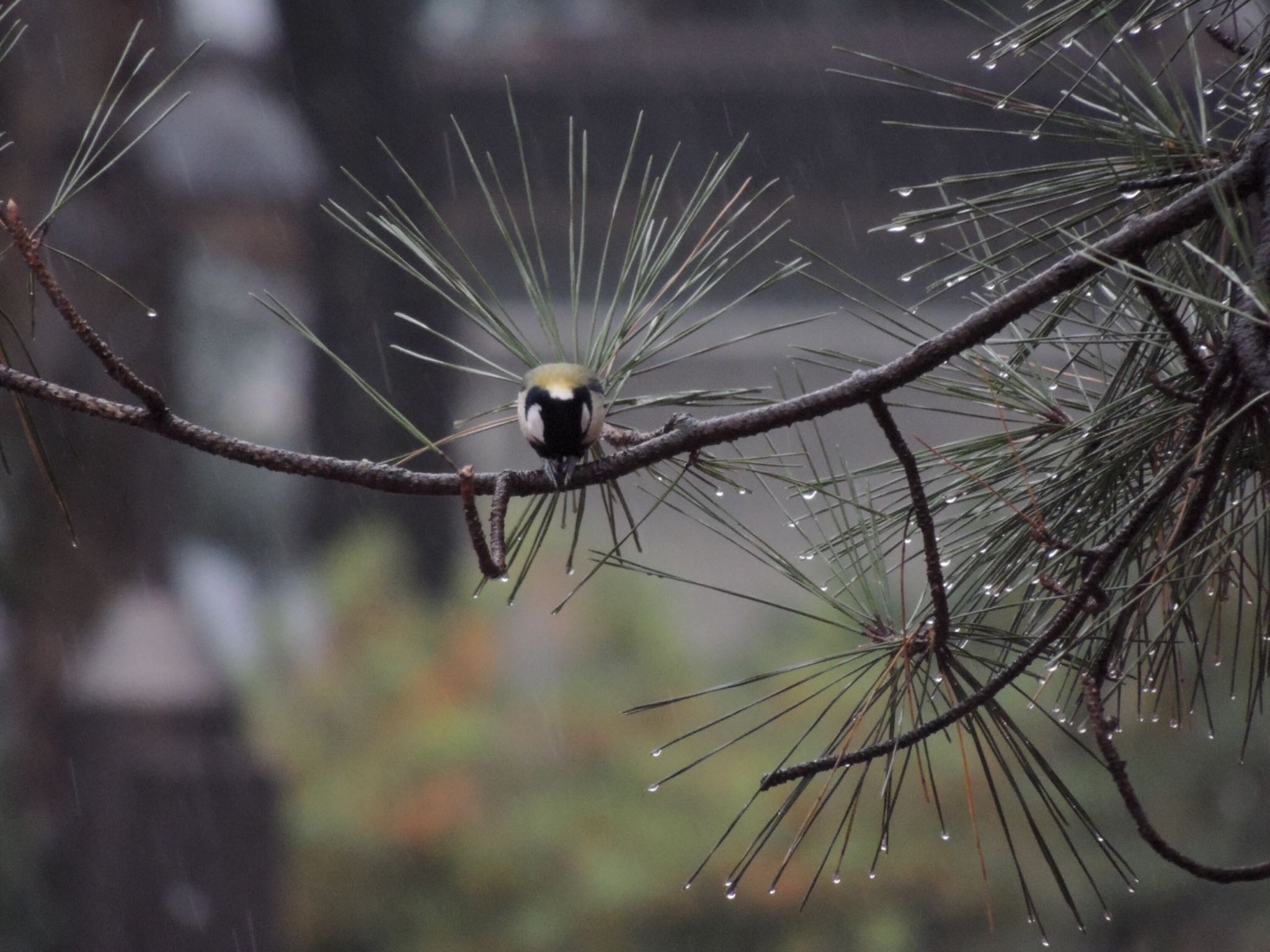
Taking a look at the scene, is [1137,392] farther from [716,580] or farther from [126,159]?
[126,159]

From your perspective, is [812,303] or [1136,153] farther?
[812,303]

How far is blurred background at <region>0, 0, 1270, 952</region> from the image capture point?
1.57 meters

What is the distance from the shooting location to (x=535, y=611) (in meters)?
1.85

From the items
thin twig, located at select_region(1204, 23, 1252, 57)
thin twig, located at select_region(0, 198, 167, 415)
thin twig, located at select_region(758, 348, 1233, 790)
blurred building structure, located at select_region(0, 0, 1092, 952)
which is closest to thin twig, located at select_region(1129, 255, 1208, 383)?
thin twig, located at select_region(758, 348, 1233, 790)

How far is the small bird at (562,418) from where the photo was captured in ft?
1.18

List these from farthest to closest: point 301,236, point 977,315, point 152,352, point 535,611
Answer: point 301,236, point 535,611, point 152,352, point 977,315

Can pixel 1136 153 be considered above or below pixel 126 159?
below

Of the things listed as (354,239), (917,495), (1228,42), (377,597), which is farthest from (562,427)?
(354,239)

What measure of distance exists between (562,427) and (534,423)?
1 cm

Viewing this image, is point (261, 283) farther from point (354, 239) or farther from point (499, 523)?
point (499, 523)

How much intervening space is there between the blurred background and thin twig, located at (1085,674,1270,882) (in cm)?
125

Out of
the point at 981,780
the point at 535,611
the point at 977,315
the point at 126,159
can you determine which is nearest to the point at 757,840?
the point at 977,315

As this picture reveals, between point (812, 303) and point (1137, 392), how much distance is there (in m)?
1.85

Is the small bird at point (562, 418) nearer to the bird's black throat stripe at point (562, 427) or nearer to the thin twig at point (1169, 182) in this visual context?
the bird's black throat stripe at point (562, 427)
